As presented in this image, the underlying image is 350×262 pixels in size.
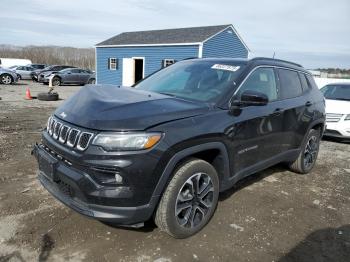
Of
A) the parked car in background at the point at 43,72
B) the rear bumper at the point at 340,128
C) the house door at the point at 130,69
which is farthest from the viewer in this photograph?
the parked car in background at the point at 43,72

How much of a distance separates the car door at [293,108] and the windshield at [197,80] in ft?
3.25

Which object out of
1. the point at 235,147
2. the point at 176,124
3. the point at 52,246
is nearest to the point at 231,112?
the point at 235,147

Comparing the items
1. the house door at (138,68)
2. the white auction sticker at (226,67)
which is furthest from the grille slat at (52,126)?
the house door at (138,68)

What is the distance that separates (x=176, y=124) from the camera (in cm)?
288

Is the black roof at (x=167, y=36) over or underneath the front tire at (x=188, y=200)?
over

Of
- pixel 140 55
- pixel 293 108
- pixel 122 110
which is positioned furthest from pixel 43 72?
pixel 122 110

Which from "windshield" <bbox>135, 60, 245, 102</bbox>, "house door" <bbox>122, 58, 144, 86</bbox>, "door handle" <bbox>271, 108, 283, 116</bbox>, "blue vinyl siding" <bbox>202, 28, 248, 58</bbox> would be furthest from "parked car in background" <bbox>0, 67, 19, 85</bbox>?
"door handle" <bbox>271, 108, 283, 116</bbox>

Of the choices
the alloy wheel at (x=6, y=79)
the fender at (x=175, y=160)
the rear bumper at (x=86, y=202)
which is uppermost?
the fender at (x=175, y=160)

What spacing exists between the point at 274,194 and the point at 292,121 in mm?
1080

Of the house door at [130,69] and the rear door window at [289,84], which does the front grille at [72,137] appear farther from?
the house door at [130,69]

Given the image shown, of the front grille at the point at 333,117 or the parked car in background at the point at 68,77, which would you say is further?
the parked car in background at the point at 68,77

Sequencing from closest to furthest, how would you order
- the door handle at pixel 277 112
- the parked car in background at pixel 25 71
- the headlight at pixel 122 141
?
the headlight at pixel 122 141, the door handle at pixel 277 112, the parked car in background at pixel 25 71

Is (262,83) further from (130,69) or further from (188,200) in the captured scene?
(130,69)

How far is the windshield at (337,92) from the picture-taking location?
895cm
